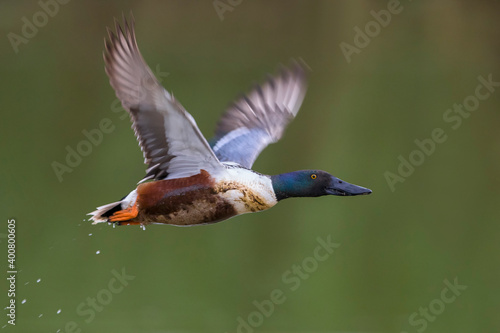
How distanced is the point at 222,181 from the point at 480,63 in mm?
4249

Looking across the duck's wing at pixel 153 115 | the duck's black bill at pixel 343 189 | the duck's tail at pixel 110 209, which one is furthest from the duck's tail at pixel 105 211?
the duck's black bill at pixel 343 189

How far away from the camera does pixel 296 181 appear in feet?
10.4

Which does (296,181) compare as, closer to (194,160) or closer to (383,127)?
(194,160)

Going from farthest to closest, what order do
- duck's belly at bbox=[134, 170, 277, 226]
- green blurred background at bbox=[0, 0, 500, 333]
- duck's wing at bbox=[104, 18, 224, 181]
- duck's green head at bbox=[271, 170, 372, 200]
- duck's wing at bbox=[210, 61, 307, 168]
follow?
green blurred background at bbox=[0, 0, 500, 333] → duck's wing at bbox=[210, 61, 307, 168] → duck's green head at bbox=[271, 170, 372, 200] → duck's belly at bbox=[134, 170, 277, 226] → duck's wing at bbox=[104, 18, 224, 181]

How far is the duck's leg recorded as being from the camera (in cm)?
312

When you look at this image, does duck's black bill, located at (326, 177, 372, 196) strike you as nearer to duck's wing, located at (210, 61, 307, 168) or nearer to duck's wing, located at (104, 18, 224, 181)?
duck's wing, located at (104, 18, 224, 181)

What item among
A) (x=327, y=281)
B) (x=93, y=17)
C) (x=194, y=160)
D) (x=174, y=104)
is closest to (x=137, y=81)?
(x=174, y=104)

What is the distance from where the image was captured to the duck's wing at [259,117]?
12.6ft

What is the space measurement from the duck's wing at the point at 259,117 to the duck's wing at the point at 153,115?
62cm

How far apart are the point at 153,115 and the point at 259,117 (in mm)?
1148

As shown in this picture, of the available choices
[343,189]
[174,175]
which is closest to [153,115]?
[174,175]

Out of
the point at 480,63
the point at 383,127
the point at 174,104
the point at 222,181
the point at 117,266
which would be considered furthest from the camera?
the point at 480,63

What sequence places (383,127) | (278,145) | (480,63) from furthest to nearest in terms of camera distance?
(480,63) → (383,127) → (278,145)

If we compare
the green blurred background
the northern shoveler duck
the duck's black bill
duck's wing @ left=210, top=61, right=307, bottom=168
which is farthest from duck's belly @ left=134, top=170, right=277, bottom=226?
the green blurred background
